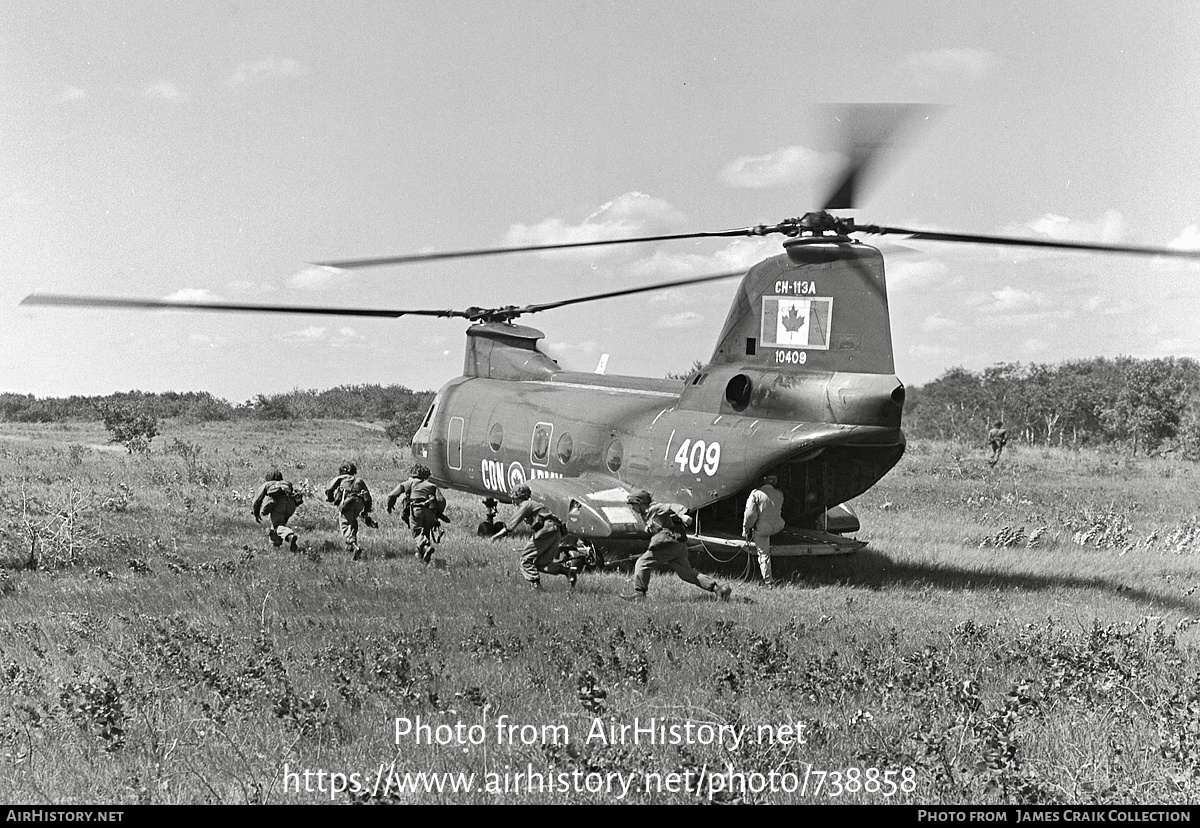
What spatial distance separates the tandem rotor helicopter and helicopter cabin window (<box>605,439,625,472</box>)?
0.07ft

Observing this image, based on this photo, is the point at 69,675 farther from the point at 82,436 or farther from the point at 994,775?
the point at 82,436

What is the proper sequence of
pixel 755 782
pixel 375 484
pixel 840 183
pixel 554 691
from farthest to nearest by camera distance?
pixel 375 484, pixel 840 183, pixel 554 691, pixel 755 782

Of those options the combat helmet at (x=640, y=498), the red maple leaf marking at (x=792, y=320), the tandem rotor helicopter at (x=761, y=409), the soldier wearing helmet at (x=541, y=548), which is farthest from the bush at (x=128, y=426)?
the red maple leaf marking at (x=792, y=320)

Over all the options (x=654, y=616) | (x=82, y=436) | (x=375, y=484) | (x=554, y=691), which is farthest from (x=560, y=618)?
(x=82, y=436)

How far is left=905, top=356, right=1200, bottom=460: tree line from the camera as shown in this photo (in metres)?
54.4

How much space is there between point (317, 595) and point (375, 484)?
13.6 m

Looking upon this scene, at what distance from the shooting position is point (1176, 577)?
1359cm

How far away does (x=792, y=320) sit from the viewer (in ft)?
43.0

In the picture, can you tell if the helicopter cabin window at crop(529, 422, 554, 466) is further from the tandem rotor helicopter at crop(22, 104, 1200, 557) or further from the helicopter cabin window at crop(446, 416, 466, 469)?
the helicopter cabin window at crop(446, 416, 466, 469)

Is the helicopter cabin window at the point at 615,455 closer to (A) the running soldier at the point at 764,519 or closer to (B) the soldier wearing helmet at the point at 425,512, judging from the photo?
(A) the running soldier at the point at 764,519

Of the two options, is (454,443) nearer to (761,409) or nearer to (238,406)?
(761,409)

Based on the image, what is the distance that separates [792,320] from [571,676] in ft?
22.1

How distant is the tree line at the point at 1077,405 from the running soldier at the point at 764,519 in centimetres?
3874

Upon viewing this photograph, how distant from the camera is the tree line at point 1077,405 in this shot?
5441 cm
